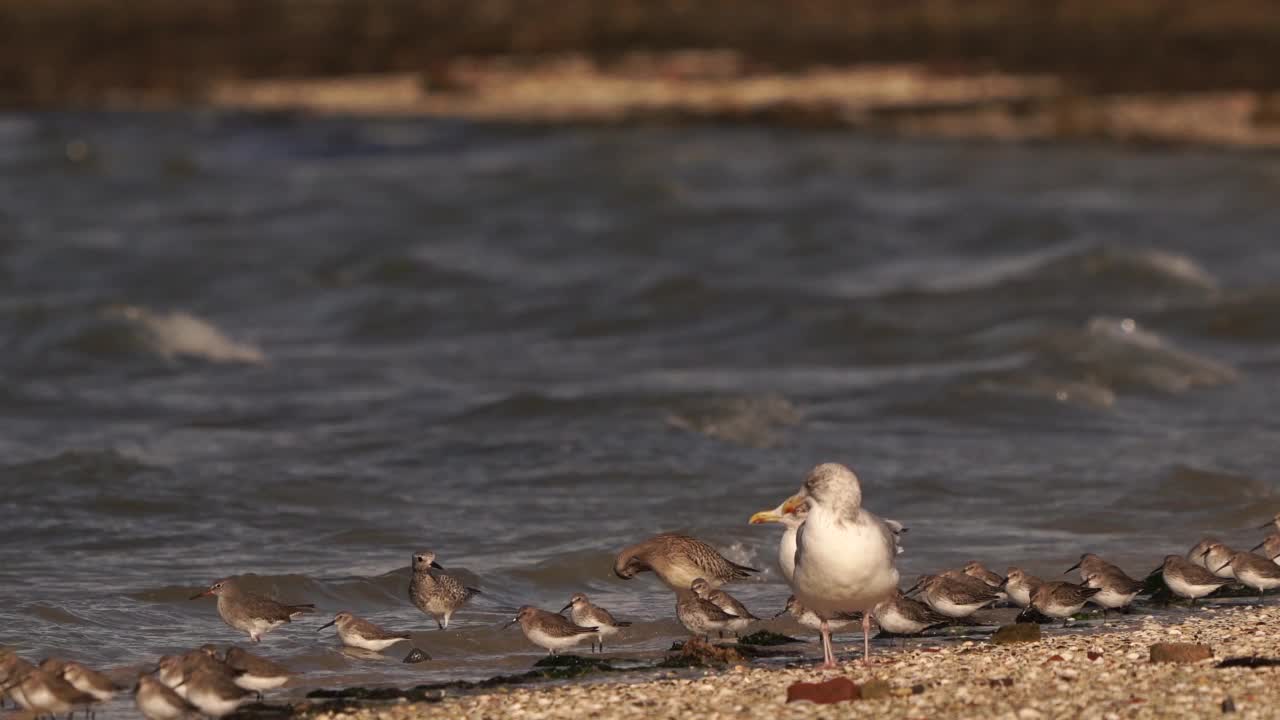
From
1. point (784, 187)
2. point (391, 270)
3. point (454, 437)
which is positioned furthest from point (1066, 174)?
point (454, 437)

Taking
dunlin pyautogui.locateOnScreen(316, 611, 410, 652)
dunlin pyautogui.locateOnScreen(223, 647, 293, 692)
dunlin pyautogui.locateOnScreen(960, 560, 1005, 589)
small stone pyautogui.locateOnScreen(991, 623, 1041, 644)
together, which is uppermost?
dunlin pyautogui.locateOnScreen(960, 560, 1005, 589)

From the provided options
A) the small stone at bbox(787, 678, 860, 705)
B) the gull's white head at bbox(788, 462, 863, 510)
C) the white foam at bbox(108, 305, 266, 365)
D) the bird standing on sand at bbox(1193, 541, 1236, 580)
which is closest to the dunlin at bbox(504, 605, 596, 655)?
the gull's white head at bbox(788, 462, 863, 510)

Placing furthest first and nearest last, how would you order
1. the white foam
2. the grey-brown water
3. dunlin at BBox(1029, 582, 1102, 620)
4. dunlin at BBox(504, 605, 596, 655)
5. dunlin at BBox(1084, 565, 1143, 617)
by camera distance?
the white foam → the grey-brown water → dunlin at BBox(1084, 565, 1143, 617) → dunlin at BBox(1029, 582, 1102, 620) → dunlin at BBox(504, 605, 596, 655)

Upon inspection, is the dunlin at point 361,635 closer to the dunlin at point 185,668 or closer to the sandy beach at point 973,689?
the sandy beach at point 973,689

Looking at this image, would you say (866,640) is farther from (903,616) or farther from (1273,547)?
(1273,547)

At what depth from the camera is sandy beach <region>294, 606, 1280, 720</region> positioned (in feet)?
29.0

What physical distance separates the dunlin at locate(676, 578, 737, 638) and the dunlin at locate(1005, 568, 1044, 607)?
1650 mm

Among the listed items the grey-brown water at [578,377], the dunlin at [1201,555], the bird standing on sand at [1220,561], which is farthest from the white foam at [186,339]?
the bird standing on sand at [1220,561]

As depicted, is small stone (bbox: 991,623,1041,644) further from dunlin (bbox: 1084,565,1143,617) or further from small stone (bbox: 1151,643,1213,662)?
small stone (bbox: 1151,643,1213,662)

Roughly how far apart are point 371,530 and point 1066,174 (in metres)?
27.8

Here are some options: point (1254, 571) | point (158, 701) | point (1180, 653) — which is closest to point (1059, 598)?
point (1254, 571)

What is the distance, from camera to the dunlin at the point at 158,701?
9000mm

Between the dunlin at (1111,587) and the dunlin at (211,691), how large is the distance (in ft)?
15.8

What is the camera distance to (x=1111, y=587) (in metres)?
11.4
